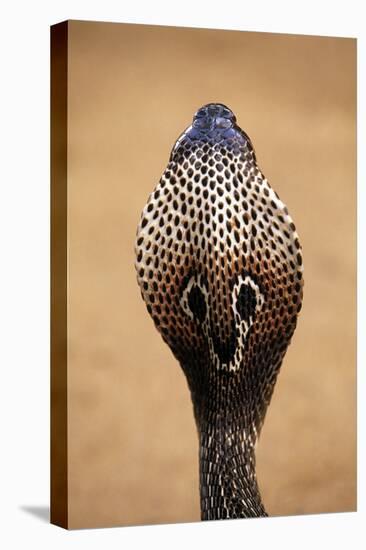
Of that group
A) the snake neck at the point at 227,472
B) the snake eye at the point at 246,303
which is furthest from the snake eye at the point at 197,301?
the snake neck at the point at 227,472

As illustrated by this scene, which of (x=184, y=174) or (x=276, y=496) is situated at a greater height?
(x=184, y=174)

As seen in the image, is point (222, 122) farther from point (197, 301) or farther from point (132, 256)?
point (197, 301)

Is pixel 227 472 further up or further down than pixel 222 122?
further down

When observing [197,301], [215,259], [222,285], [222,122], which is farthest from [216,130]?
[197,301]
